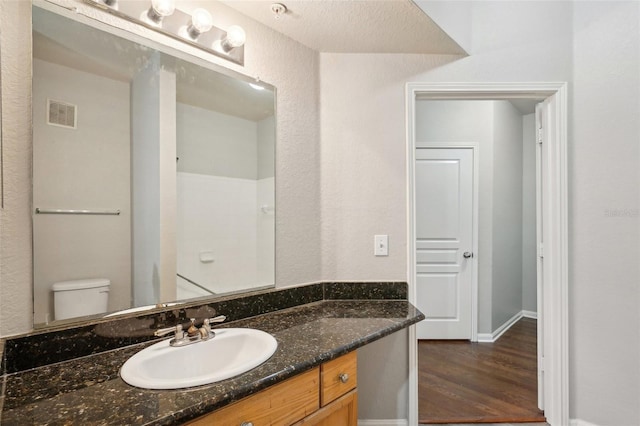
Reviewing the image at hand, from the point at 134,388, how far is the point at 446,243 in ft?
9.86

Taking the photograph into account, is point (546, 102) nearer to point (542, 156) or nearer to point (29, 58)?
point (542, 156)

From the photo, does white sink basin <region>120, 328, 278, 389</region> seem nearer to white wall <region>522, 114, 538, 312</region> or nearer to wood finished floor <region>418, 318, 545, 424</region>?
wood finished floor <region>418, 318, 545, 424</region>

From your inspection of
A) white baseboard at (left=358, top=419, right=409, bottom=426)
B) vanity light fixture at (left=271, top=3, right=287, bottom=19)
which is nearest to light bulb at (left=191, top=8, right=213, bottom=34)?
vanity light fixture at (left=271, top=3, right=287, bottom=19)

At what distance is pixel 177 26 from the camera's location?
1342 mm

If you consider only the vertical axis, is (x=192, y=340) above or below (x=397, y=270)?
below

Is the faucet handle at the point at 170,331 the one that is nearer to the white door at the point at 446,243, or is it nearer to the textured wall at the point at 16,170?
the textured wall at the point at 16,170

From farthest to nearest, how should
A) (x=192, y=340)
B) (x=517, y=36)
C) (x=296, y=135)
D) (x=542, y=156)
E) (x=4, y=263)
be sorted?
(x=542, y=156) < (x=517, y=36) < (x=296, y=135) < (x=192, y=340) < (x=4, y=263)

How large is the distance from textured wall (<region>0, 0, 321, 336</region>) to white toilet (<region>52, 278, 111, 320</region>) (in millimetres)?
73

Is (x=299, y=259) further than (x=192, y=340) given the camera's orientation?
Yes

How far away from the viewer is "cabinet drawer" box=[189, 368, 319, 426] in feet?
2.99

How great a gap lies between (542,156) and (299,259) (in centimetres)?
167

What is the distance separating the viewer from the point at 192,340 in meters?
1.19

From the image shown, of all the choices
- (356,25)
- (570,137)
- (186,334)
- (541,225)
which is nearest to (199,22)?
(356,25)

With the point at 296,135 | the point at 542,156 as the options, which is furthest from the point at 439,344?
the point at 296,135
